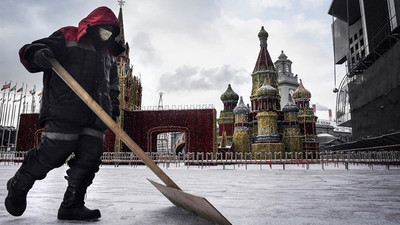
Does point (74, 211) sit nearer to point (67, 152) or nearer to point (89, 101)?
point (67, 152)

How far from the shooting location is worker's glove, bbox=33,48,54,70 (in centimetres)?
183

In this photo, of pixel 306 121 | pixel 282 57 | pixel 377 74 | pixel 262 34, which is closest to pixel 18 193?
pixel 377 74

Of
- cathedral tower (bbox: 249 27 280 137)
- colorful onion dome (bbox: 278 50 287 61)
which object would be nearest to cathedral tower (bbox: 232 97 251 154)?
cathedral tower (bbox: 249 27 280 137)

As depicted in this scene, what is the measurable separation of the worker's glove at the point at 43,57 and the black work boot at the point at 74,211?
90 cm

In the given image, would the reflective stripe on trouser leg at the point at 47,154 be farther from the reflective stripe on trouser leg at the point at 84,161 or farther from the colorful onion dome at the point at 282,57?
the colorful onion dome at the point at 282,57

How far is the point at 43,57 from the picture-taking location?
6.00 ft

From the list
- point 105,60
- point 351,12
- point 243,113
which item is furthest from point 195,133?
point 351,12

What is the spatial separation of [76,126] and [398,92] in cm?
1602

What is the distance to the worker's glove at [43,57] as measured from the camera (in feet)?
6.00

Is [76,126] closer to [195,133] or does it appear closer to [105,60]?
[105,60]

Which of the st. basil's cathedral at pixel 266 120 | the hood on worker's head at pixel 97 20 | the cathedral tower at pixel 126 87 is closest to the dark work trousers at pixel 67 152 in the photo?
the hood on worker's head at pixel 97 20

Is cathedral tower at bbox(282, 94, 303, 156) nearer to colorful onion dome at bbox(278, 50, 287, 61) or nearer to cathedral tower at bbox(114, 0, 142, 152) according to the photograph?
cathedral tower at bbox(114, 0, 142, 152)

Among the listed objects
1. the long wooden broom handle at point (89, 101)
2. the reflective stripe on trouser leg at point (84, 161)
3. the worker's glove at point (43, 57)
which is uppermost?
the worker's glove at point (43, 57)

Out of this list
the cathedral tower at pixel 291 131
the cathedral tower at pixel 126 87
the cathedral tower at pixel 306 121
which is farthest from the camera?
the cathedral tower at pixel 306 121
